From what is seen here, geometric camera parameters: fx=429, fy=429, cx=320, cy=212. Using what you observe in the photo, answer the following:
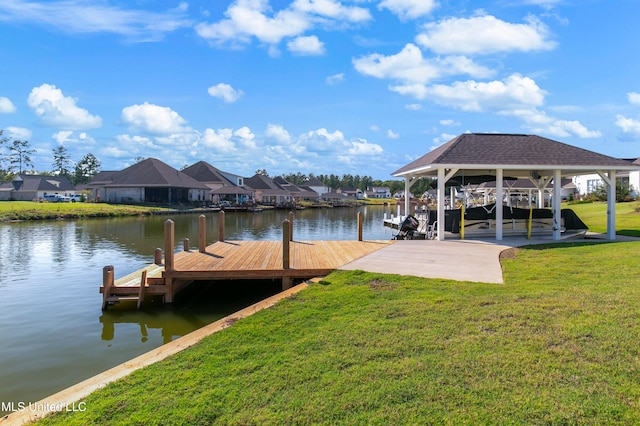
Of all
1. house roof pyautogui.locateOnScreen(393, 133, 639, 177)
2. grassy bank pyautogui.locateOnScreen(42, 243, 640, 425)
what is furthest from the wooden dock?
house roof pyautogui.locateOnScreen(393, 133, 639, 177)

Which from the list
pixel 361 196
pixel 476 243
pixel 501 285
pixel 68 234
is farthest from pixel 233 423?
pixel 361 196

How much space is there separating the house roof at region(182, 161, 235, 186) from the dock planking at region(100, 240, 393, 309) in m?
63.1

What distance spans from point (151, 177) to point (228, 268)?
2041 inches

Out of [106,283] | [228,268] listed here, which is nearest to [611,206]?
[228,268]

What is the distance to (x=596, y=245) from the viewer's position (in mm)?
13203

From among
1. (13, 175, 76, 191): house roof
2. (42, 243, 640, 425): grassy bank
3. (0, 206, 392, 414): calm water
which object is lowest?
(0, 206, 392, 414): calm water

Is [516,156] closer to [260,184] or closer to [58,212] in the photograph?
[58,212]

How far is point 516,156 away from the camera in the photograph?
50.5 ft

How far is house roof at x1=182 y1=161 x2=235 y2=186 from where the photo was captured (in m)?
73.9

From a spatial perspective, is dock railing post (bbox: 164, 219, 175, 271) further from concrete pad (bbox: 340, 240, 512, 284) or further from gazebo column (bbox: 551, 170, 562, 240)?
gazebo column (bbox: 551, 170, 562, 240)

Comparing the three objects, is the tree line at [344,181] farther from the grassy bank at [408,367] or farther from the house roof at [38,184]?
the grassy bank at [408,367]

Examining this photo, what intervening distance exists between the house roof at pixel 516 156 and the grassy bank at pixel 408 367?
26.4ft

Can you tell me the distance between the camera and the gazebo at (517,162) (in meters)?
14.8

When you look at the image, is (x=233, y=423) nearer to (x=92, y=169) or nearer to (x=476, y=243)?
(x=476, y=243)
